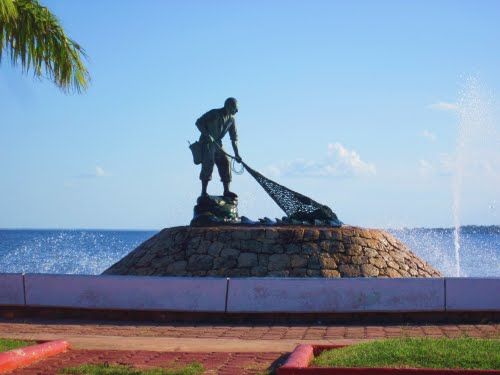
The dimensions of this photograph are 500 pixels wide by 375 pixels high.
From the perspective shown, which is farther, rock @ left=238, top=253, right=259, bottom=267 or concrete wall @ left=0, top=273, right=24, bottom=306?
rock @ left=238, top=253, right=259, bottom=267

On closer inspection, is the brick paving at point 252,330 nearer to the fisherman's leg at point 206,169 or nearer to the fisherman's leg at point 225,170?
the fisherman's leg at point 206,169

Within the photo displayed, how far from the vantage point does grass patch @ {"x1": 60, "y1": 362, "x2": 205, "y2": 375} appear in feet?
25.1

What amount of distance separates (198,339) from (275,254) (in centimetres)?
574

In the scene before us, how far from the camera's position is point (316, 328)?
Result: 37.7ft

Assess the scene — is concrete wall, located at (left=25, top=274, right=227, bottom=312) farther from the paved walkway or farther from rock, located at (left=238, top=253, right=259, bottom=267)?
rock, located at (left=238, top=253, right=259, bottom=267)

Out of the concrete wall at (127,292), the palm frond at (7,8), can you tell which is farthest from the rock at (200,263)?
the palm frond at (7,8)

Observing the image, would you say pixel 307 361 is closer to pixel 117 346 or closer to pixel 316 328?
pixel 117 346

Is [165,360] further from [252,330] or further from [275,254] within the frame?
[275,254]

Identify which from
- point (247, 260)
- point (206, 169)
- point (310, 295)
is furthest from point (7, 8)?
point (206, 169)

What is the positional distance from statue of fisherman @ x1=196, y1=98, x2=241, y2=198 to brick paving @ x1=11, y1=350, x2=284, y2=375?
893 centimetres

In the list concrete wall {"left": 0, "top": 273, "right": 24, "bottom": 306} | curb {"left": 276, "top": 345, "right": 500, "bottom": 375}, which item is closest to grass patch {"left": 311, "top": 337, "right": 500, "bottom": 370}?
curb {"left": 276, "top": 345, "right": 500, "bottom": 375}

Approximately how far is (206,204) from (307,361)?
32.5 ft

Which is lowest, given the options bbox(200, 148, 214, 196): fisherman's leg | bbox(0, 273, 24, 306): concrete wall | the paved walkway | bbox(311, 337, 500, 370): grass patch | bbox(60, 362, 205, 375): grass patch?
bbox(60, 362, 205, 375): grass patch

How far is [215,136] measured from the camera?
17672 mm
